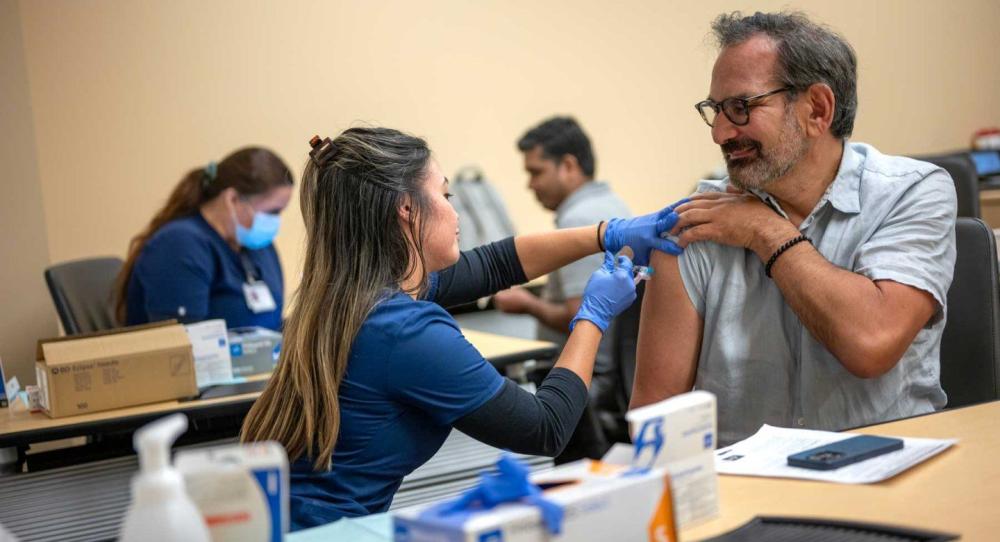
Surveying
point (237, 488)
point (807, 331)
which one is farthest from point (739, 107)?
point (237, 488)

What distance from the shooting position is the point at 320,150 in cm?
173

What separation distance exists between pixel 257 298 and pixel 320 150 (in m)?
2.19

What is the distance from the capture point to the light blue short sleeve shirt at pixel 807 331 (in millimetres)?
1870

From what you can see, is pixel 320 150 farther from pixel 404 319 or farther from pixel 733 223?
pixel 733 223

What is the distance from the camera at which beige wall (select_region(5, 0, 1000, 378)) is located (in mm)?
4617

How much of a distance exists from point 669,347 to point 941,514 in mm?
816

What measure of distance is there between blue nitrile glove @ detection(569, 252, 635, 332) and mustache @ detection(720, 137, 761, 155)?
0.98 ft

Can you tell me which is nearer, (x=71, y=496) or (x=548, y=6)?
(x=71, y=496)

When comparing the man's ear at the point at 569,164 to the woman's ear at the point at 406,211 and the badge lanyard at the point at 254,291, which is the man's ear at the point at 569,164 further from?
the woman's ear at the point at 406,211

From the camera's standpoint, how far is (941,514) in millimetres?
1225

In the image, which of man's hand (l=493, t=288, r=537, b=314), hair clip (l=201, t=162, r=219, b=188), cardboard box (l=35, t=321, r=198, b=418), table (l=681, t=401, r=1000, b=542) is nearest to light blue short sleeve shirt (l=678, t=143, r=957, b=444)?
table (l=681, t=401, r=1000, b=542)

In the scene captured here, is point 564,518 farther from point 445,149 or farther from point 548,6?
point 548,6

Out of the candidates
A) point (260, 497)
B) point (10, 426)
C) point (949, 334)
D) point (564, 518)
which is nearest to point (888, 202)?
point (949, 334)

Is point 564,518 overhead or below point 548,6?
below
